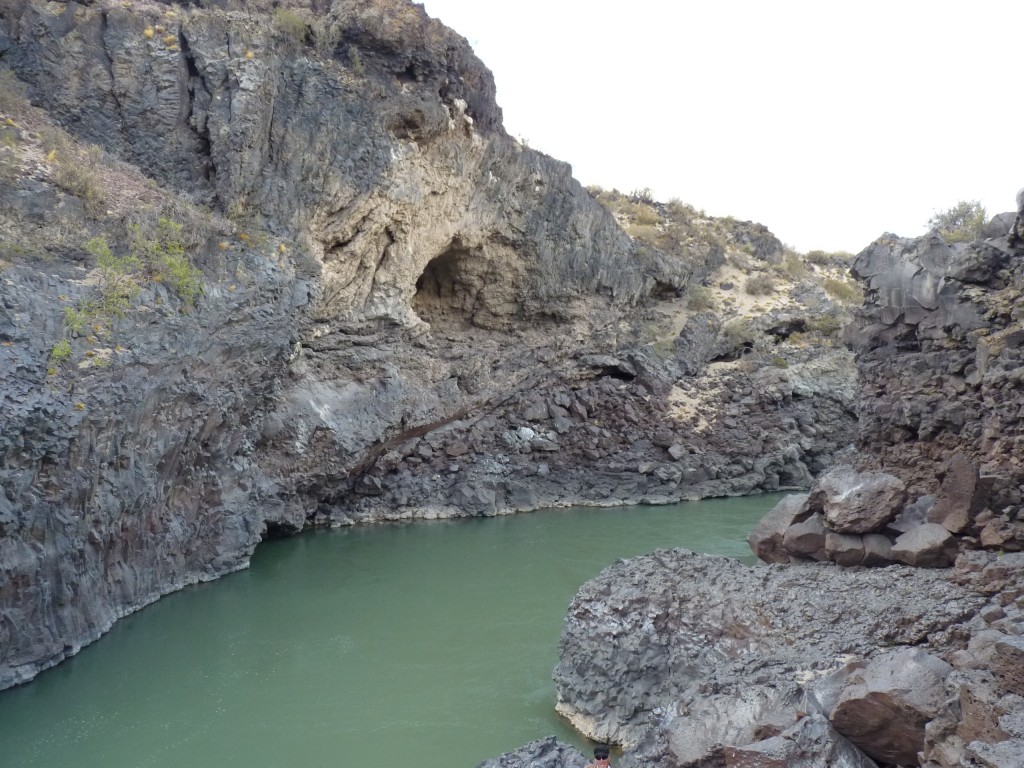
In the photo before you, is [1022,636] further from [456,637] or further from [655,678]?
[456,637]

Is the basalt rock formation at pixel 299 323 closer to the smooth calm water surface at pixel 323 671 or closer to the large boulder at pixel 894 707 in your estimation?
the smooth calm water surface at pixel 323 671

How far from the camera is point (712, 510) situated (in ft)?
76.9

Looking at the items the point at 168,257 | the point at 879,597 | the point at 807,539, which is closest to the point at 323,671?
the point at 807,539

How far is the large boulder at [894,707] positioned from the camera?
5.12 m

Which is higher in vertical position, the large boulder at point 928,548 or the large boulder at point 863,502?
the large boulder at point 863,502

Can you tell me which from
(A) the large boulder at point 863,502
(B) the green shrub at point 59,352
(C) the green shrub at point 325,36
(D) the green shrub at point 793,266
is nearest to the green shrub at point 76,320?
(B) the green shrub at point 59,352

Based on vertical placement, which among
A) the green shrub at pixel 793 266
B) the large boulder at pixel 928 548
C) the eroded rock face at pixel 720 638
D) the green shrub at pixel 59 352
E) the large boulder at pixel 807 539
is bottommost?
the eroded rock face at pixel 720 638

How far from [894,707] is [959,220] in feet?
38.8

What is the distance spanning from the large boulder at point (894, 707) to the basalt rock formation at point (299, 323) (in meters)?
9.71

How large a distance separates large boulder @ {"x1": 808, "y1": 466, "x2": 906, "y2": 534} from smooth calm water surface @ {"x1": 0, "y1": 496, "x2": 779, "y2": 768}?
161 inches

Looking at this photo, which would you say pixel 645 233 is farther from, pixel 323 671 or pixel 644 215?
pixel 323 671

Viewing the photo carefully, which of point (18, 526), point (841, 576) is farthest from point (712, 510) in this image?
point (18, 526)

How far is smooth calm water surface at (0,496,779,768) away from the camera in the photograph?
8.50 meters

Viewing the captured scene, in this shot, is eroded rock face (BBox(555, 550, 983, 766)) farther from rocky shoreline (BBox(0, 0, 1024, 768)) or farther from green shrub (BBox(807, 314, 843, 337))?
green shrub (BBox(807, 314, 843, 337))
